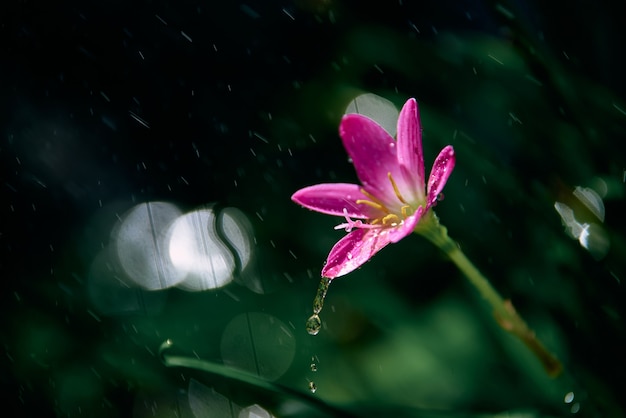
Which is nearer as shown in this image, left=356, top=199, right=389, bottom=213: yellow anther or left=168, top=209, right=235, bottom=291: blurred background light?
left=356, top=199, right=389, bottom=213: yellow anther

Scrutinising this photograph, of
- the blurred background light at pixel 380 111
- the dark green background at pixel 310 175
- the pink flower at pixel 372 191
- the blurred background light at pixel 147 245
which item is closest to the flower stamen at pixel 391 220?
the pink flower at pixel 372 191

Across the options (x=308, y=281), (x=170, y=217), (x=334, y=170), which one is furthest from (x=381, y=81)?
(x=170, y=217)

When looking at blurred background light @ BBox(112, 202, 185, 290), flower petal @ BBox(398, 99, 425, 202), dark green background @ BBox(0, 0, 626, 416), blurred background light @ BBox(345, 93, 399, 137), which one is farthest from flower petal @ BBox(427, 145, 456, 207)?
blurred background light @ BBox(112, 202, 185, 290)

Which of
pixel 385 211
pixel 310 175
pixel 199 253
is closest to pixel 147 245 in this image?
pixel 199 253

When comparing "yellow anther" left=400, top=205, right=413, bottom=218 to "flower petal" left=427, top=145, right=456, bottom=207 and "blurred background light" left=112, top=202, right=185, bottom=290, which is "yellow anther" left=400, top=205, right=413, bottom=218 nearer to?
"flower petal" left=427, top=145, right=456, bottom=207

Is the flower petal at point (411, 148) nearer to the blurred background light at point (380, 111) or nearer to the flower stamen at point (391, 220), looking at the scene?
the flower stamen at point (391, 220)

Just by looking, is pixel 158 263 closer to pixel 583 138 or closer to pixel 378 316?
pixel 378 316
